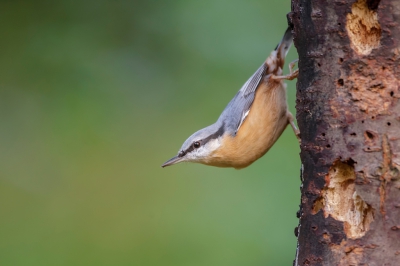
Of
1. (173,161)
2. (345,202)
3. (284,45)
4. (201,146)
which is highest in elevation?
(284,45)

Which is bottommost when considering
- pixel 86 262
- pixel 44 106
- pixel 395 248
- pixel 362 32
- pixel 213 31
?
pixel 86 262

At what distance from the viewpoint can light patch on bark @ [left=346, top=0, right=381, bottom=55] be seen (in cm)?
246

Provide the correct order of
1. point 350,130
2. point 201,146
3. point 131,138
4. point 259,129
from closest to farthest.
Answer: point 350,130 < point 259,129 < point 201,146 < point 131,138

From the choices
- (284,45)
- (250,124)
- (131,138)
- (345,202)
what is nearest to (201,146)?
(250,124)

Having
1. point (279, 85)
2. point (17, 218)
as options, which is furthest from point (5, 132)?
point (279, 85)

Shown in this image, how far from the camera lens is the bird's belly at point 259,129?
4.11 metres

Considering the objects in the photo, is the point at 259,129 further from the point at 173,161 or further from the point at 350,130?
the point at 350,130

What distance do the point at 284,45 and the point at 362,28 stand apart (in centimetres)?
168

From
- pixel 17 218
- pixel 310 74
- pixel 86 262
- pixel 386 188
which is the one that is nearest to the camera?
pixel 386 188

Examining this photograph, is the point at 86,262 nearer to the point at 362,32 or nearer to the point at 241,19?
the point at 241,19

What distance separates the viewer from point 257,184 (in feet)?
13.2

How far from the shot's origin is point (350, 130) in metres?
2.47

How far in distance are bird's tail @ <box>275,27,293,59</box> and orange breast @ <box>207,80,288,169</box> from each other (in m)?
0.21

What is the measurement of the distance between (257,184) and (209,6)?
53.1 inches
